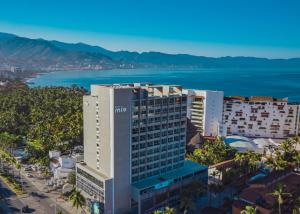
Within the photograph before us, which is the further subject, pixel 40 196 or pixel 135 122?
pixel 40 196

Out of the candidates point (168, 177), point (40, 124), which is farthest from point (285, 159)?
point (40, 124)

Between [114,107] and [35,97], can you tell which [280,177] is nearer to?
[114,107]

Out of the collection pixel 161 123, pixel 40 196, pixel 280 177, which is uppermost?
pixel 161 123

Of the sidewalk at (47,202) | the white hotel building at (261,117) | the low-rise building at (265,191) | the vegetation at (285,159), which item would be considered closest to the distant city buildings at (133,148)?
the sidewalk at (47,202)

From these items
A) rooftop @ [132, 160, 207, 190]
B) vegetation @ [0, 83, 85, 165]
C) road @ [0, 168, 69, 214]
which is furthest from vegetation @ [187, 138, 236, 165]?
vegetation @ [0, 83, 85, 165]

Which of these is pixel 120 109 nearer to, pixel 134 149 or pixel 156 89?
pixel 134 149

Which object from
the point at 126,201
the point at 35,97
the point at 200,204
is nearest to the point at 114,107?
the point at 126,201
